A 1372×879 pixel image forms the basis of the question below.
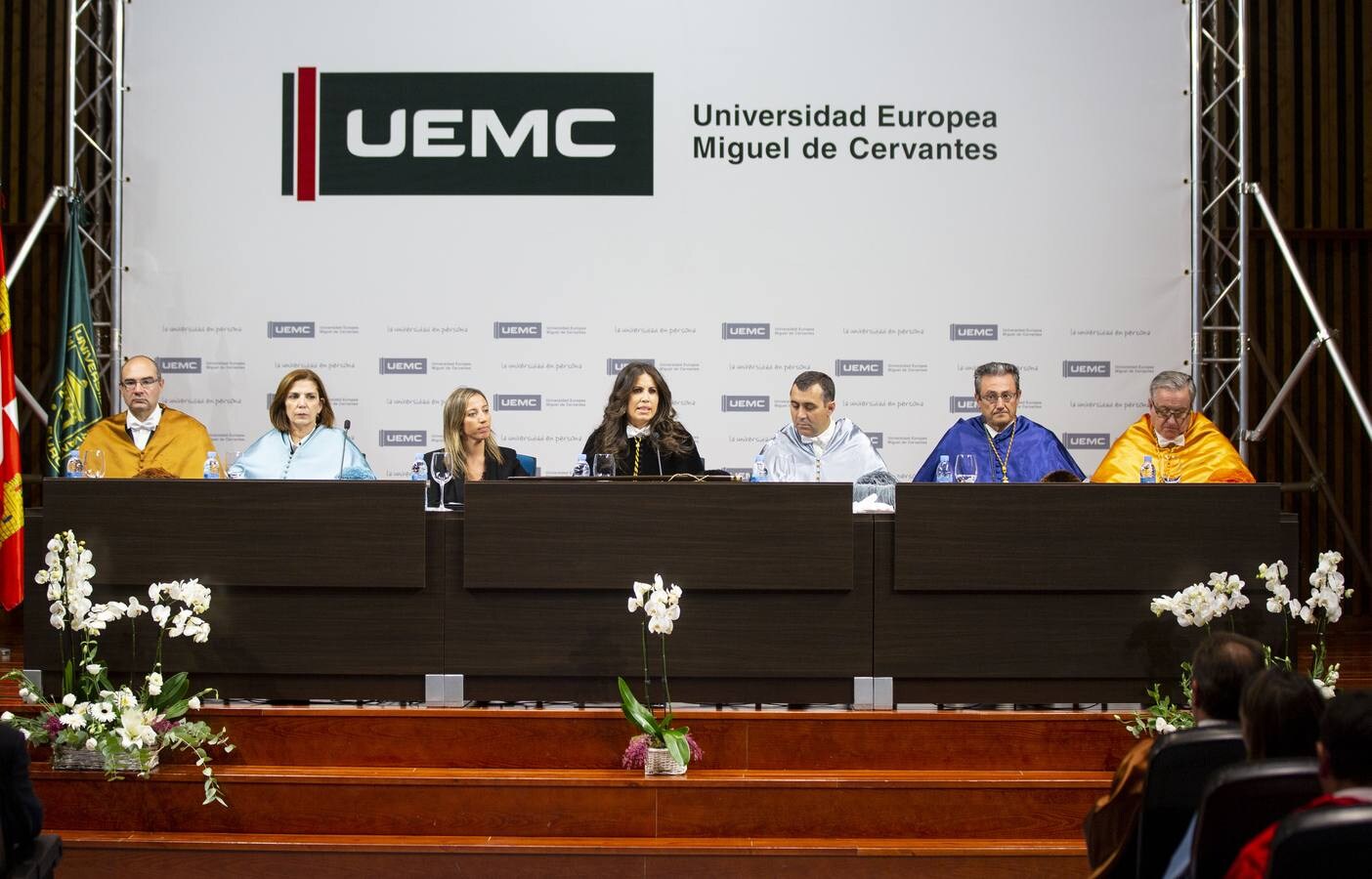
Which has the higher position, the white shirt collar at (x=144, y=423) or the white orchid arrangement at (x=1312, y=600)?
the white shirt collar at (x=144, y=423)

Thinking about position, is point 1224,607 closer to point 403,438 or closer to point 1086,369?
point 1086,369

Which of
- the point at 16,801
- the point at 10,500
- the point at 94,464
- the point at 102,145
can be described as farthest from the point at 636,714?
the point at 102,145

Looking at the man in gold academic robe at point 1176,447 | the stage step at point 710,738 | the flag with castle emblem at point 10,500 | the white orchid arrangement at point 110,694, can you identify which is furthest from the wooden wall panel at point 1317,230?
the flag with castle emblem at point 10,500

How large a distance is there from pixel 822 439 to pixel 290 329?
295 centimetres

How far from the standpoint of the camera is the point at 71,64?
20.3 ft

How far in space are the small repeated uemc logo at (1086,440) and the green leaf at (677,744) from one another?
336cm

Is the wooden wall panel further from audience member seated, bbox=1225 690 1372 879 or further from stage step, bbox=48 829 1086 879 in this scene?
audience member seated, bbox=1225 690 1372 879

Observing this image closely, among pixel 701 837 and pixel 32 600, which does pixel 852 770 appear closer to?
pixel 701 837

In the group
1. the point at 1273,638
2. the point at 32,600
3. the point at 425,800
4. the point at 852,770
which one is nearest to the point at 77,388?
the point at 32,600

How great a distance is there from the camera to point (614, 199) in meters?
6.48

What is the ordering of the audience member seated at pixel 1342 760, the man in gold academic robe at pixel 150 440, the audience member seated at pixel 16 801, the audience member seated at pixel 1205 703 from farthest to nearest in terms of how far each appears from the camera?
the man in gold academic robe at pixel 150 440
the audience member seated at pixel 16 801
the audience member seated at pixel 1205 703
the audience member seated at pixel 1342 760

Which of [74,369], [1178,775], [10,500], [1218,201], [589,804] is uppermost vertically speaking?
[1218,201]

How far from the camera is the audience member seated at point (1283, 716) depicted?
1.96 metres

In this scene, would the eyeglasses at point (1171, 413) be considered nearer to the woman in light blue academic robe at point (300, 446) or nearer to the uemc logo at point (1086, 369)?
the uemc logo at point (1086, 369)
